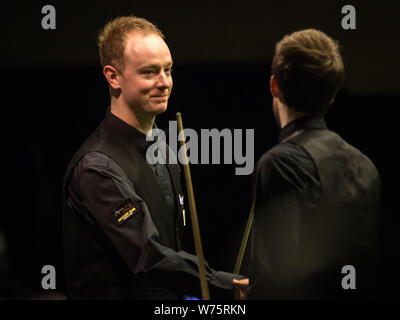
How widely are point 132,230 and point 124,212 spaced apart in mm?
67

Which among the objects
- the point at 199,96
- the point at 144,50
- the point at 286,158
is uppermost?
the point at 144,50

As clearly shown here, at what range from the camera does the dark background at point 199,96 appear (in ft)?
9.74

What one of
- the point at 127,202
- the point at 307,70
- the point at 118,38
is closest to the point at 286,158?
the point at 307,70

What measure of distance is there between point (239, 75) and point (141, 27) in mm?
1112

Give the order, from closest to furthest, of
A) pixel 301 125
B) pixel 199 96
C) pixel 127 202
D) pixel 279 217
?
1. pixel 279 217
2. pixel 301 125
3. pixel 127 202
4. pixel 199 96

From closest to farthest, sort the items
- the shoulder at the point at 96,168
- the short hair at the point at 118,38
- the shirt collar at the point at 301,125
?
1. the shirt collar at the point at 301,125
2. the shoulder at the point at 96,168
3. the short hair at the point at 118,38

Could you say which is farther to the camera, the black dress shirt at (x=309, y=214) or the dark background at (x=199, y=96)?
the dark background at (x=199, y=96)

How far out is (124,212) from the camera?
206 cm

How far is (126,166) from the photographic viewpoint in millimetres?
2213

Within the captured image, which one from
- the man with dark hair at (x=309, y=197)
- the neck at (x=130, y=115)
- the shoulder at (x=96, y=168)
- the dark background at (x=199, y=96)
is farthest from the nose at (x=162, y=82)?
the dark background at (x=199, y=96)

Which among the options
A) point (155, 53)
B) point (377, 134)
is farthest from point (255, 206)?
point (377, 134)

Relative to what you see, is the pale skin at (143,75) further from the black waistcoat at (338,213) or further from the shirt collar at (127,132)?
the black waistcoat at (338,213)

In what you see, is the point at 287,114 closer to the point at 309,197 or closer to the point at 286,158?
the point at 286,158
